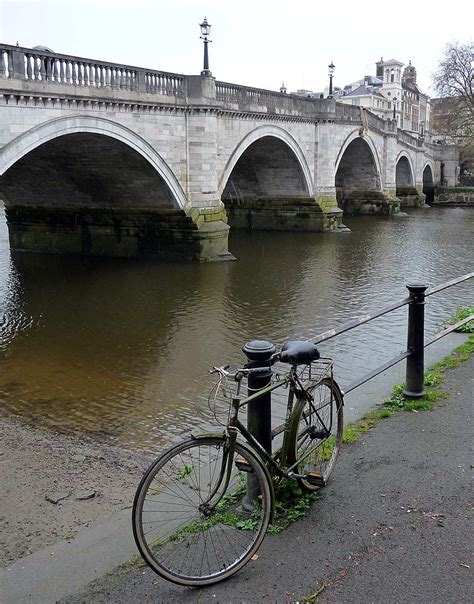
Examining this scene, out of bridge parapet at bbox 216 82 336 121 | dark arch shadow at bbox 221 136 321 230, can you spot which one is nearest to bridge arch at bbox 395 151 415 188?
bridge parapet at bbox 216 82 336 121

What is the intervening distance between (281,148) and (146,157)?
30.1 ft

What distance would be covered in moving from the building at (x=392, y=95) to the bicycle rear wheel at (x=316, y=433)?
75928 mm

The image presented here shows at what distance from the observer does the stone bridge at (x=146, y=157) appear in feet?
41.9

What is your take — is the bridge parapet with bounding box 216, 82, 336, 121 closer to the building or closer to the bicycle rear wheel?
the bicycle rear wheel

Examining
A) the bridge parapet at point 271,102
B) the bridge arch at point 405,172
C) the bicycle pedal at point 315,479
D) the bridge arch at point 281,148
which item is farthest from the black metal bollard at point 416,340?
the bridge arch at point 405,172

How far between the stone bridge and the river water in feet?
3.43

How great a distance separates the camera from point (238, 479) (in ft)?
13.1

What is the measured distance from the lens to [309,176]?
83.1ft

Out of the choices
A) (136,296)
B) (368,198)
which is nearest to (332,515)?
(136,296)

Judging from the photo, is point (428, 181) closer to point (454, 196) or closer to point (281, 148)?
point (454, 196)

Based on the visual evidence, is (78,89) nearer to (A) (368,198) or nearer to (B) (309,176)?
(B) (309,176)

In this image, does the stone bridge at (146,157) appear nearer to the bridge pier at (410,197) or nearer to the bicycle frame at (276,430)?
the bicycle frame at (276,430)

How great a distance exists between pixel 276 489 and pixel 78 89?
38.5 ft

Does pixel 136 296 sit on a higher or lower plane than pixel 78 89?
lower
